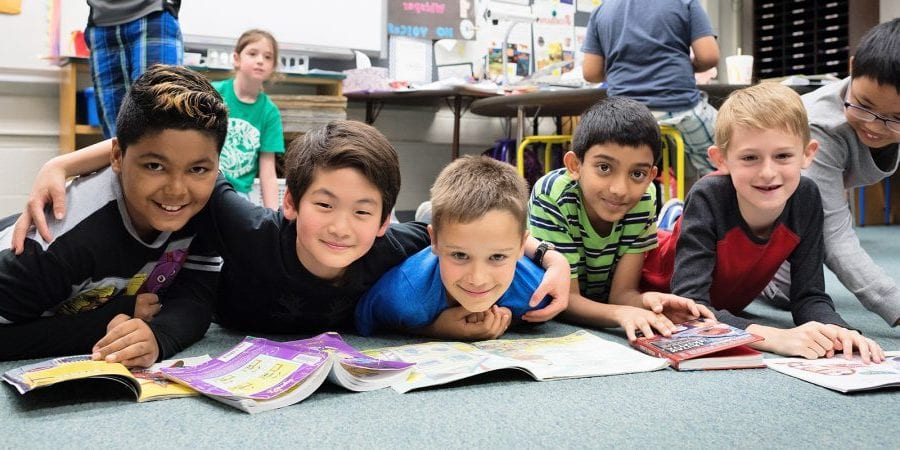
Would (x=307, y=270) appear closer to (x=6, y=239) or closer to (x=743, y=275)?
(x=6, y=239)

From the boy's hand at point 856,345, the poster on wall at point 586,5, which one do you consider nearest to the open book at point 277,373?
the boy's hand at point 856,345

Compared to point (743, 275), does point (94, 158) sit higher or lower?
higher

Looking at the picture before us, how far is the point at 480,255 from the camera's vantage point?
53.7 inches

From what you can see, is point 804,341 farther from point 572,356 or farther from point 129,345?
point 129,345

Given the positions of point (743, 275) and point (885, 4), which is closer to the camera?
point (743, 275)

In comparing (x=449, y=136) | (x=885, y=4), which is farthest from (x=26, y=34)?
(x=885, y=4)

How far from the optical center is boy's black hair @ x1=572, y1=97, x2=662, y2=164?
158 centimetres

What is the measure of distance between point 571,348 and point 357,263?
0.42 m

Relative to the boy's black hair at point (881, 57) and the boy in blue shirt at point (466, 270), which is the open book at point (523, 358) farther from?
the boy's black hair at point (881, 57)

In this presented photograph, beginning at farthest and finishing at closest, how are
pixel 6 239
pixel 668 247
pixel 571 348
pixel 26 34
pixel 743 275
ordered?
pixel 26 34
pixel 668 247
pixel 743 275
pixel 571 348
pixel 6 239

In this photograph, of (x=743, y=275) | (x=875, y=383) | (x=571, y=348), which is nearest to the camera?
(x=875, y=383)

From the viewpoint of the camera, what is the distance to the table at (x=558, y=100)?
2.86 meters

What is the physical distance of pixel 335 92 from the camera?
145 inches

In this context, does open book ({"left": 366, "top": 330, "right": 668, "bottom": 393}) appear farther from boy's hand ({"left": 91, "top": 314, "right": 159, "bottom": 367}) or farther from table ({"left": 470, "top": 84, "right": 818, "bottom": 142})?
table ({"left": 470, "top": 84, "right": 818, "bottom": 142})
